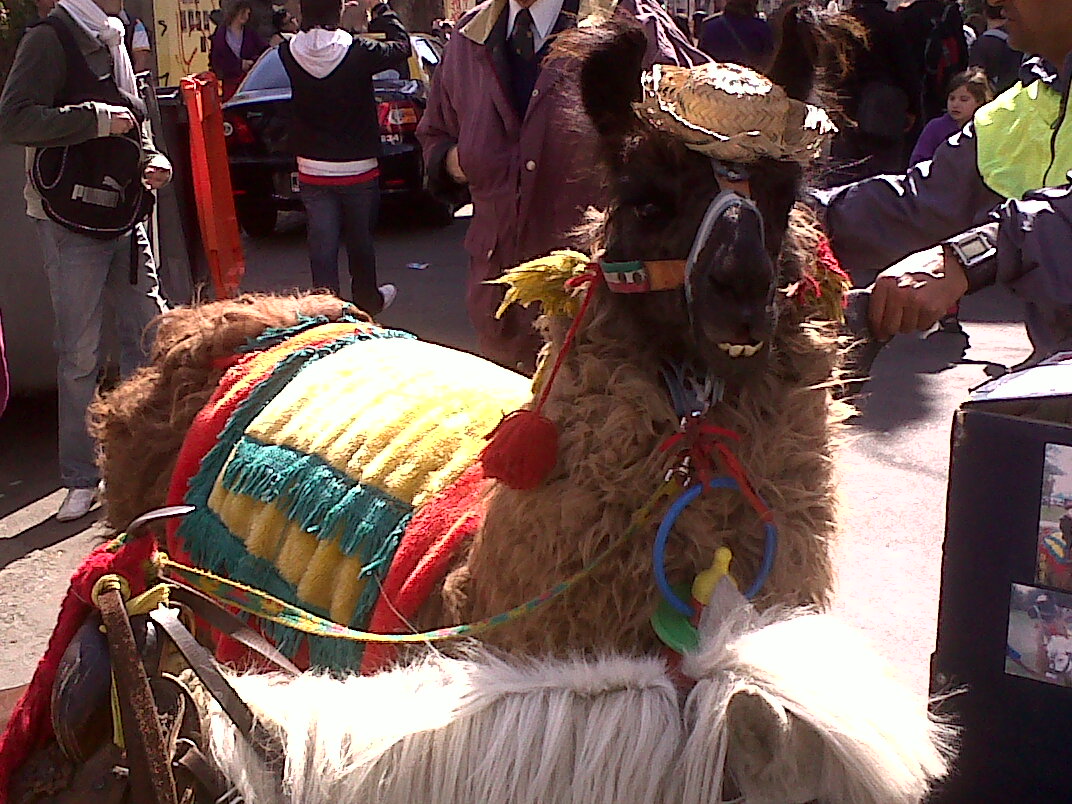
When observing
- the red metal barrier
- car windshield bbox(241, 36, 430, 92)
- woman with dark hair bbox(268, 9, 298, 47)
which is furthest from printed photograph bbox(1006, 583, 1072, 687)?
woman with dark hair bbox(268, 9, 298, 47)

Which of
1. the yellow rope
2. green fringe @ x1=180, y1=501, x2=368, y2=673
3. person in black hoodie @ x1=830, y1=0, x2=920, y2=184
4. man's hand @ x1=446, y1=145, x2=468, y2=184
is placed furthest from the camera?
person in black hoodie @ x1=830, y1=0, x2=920, y2=184

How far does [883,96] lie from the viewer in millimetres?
8594

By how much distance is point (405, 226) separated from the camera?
11.5m

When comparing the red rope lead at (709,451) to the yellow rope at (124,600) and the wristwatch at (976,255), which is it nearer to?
the wristwatch at (976,255)

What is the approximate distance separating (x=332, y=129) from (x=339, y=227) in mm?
550

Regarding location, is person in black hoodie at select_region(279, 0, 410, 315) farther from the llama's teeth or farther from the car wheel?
the llama's teeth

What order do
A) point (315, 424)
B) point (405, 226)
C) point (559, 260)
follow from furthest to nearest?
point (405, 226) → point (315, 424) → point (559, 260)

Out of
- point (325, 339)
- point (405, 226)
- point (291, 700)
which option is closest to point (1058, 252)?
point (291, 700)

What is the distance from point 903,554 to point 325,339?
2.60 m

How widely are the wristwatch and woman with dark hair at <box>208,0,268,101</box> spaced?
1105cm

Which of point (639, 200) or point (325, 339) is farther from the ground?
point (639, 200)

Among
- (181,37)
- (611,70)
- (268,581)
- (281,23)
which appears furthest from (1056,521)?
(281,23)

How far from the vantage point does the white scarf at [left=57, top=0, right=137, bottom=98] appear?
4562mm

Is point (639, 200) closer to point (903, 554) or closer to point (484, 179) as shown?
point (484, 179)
